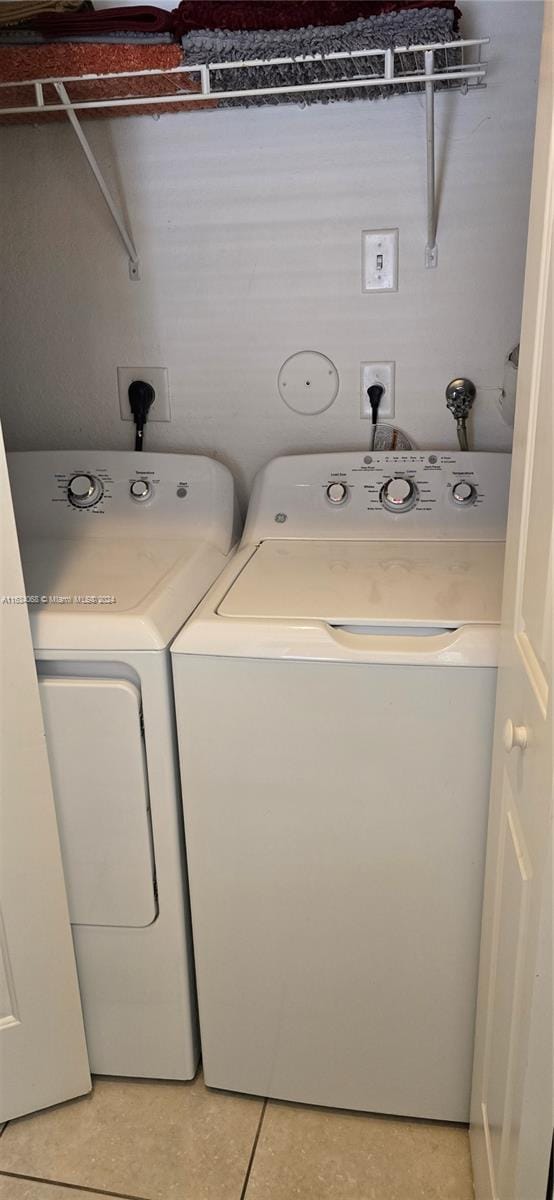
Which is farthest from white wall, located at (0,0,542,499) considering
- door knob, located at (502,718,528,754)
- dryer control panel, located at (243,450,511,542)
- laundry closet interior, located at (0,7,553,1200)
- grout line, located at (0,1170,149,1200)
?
grout line, located at (0,1170,149,1200)

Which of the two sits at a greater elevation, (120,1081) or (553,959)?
(553,959)

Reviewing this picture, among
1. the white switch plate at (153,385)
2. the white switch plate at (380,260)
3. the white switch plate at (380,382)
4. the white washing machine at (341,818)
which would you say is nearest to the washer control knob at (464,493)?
the white washing machine at (341,818)

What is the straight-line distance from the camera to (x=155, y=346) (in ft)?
6.35

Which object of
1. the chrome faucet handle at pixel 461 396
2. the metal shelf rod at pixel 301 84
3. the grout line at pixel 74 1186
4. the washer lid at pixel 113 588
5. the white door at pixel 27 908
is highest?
the metal shelf rod at pixel 301 84

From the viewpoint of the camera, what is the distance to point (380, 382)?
6.09 ft

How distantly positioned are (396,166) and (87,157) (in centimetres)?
61

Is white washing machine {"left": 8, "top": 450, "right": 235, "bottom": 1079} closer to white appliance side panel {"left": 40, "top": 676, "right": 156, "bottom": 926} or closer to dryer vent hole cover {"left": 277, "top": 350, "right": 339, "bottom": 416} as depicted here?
white appliance side panel {"left": 40, "top": 676, "right": 156, "bottom": 926}

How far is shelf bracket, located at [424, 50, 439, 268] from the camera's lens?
58.0 inches

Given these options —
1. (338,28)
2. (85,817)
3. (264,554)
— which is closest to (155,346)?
(264,554)

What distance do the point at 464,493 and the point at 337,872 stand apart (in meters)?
0.76

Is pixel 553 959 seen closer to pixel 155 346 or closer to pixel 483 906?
pixel 483 906

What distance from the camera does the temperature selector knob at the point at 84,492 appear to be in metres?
1.83

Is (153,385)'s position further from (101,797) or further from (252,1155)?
(252,1155)

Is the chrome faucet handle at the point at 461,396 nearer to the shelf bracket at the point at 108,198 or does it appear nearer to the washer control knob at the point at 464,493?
the washer control knob at the point at 464,493
